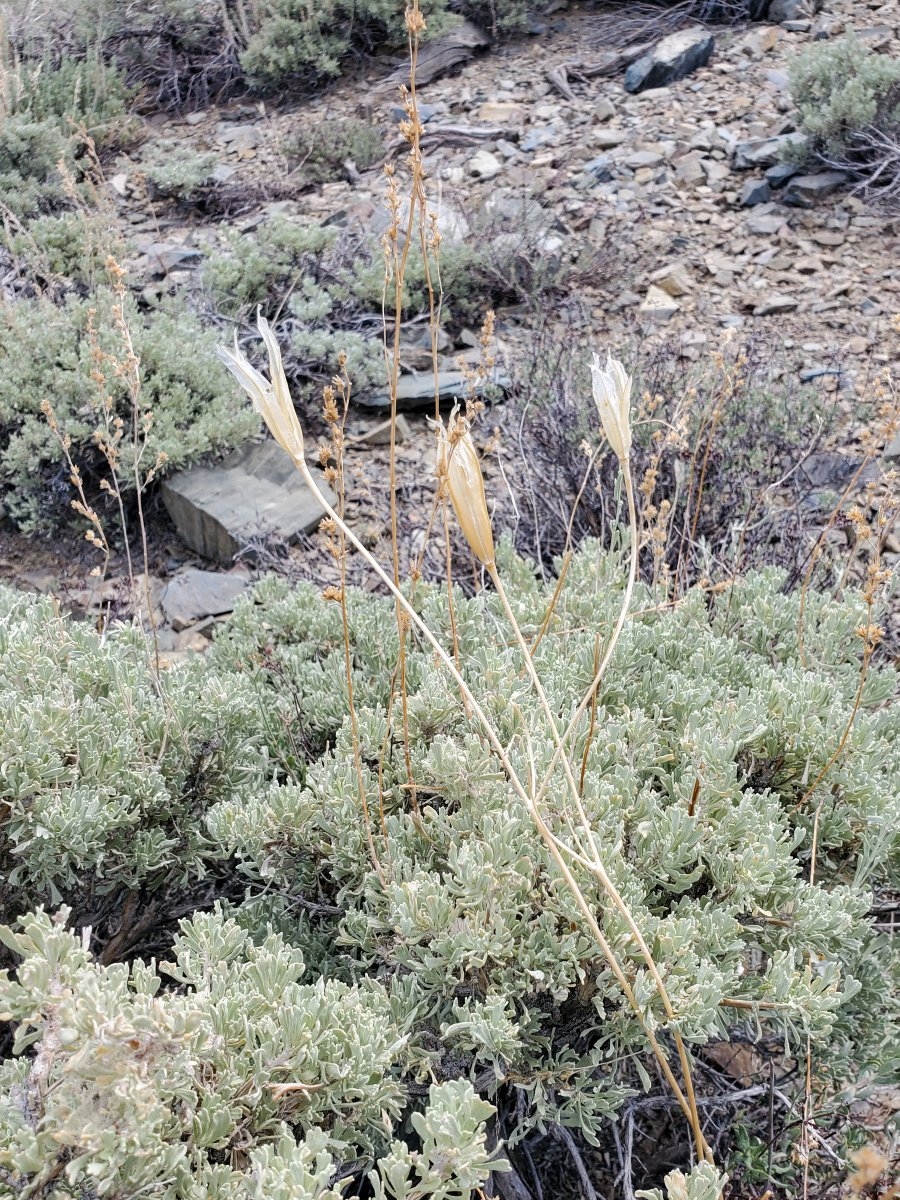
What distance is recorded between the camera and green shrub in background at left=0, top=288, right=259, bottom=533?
4273mm

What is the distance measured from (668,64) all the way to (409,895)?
6770 mm

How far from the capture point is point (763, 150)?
231 inches

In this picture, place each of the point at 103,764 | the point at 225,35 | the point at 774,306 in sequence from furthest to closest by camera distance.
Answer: the point at 225,35, the point at 774,306, the point at 103,764

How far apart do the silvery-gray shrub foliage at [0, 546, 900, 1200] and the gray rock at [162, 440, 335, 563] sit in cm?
162

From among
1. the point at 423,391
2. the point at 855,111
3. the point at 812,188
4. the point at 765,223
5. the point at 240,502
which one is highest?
the point at 855,111

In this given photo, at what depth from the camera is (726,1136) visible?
1.92 m

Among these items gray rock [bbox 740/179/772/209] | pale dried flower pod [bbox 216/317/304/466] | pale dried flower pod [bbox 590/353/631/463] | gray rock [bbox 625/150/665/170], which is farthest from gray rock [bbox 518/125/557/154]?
pale dried flower pod [bbox 216/317/304/466]

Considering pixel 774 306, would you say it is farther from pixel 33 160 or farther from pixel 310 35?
pixel 33 160

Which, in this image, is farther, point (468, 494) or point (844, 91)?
point (844, 91)

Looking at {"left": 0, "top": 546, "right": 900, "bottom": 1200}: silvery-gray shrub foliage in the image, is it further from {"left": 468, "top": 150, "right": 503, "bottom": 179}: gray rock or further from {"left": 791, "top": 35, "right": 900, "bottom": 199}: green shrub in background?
{"left": 468, "top": 150, "right": 503, "bottom": 179}: gray rock

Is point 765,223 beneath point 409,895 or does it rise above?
beneath

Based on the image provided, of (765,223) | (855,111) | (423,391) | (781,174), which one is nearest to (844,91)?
(855,111)

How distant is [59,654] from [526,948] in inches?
50.3

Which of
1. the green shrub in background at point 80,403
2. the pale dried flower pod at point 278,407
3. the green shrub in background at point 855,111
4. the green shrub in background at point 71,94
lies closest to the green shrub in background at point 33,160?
the green shrub in background at point 71,94
